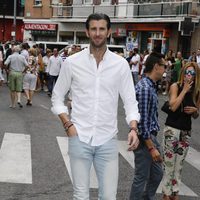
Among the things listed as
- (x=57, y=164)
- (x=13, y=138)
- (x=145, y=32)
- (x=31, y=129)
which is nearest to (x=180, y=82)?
(x=57, y=164)

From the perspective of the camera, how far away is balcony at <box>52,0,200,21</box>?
2769cm

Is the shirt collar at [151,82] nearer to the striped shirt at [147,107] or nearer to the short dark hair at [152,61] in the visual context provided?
the striped shirt at [147,107]

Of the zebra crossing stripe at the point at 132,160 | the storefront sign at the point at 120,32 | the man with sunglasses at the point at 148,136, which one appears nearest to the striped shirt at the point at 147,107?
the man with sunglasses at the point at 148,136

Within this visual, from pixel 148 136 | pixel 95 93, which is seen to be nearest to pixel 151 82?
pixel 148 136

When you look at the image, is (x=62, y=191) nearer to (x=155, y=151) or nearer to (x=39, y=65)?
(x=155, y=151)

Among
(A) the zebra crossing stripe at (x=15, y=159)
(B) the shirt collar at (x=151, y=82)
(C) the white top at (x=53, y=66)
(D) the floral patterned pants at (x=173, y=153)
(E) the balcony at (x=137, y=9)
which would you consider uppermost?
(E) the balcony at (x=137, y=9)

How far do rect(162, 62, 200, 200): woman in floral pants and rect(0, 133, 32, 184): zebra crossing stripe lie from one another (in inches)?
75.6

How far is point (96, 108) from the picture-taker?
12.1 ft

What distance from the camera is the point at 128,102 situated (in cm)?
374

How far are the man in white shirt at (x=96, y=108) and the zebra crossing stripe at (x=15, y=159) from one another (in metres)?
2.68

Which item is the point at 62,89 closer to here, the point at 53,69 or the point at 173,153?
the point at 173,153

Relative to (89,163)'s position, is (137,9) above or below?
above

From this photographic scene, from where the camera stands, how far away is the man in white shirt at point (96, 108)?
12.1ft

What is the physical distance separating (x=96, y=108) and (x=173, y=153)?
2005 mm
